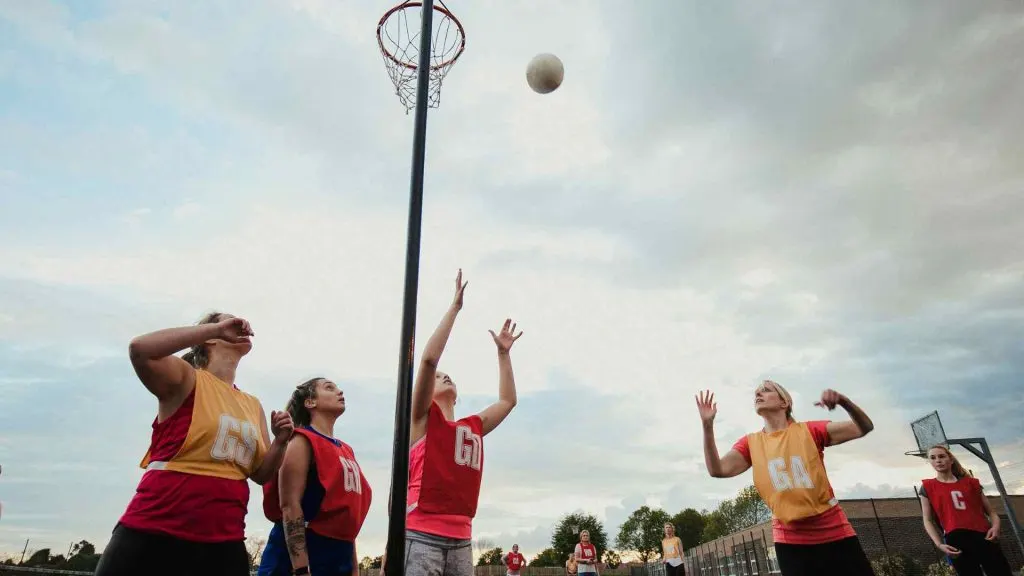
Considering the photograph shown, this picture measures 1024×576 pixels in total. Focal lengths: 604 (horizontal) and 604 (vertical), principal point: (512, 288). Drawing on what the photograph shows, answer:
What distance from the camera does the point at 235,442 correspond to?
11.7 feet

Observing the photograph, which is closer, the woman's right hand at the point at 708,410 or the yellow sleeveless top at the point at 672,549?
the woman's right hand at the point at 708,410

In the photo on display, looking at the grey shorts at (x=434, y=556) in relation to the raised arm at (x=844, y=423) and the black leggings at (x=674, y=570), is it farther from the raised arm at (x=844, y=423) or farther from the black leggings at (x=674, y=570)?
the black leggings at (x=674, y=570)

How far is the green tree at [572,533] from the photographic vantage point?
78787mm

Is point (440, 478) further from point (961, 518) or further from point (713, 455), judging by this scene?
point (961, 518)

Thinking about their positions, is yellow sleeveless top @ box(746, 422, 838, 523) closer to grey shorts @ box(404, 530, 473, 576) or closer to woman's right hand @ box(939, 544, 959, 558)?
grey shorts @ box(404, 530, 473, 576)

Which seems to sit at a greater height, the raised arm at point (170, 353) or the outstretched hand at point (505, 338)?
the outstretched hand at point (505, 338)

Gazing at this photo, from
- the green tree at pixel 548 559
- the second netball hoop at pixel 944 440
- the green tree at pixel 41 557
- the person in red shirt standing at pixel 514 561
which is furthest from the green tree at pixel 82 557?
the green tree at pixel 548 559

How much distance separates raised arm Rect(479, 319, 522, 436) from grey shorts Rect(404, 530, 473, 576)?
112 cm

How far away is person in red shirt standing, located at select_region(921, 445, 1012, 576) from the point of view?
7.25m

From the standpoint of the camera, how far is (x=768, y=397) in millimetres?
5523

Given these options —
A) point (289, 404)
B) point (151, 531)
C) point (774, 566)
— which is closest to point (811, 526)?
point (289, 404)

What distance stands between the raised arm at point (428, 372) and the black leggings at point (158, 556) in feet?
4.69

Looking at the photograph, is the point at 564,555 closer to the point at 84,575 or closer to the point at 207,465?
the point at 84,575

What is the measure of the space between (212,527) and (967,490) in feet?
28.2
